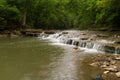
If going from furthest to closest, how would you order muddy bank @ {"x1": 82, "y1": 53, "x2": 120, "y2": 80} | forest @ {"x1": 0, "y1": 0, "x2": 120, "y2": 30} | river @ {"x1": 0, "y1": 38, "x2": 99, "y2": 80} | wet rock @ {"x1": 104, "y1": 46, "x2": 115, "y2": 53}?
forest @ {"x1": 0, "y1": 0, "x2": 120, "y2": 30}, wet rock @ {"x1": 104, "y1": 46, "x2": 115, "y2": 53}, river @ {"x1": 0, "y1": 38, "x2": 99, "y2": 80}, muddy bank @ {"x1": 82, "y1": 53, "x2": 120, "y2": 80}

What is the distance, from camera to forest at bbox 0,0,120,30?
102 feet

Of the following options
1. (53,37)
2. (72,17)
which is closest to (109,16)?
(53,37)

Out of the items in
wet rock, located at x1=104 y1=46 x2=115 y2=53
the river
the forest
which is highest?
the forest

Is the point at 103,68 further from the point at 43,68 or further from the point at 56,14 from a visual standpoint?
the point at 56,14

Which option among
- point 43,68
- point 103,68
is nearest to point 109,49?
point 103,68

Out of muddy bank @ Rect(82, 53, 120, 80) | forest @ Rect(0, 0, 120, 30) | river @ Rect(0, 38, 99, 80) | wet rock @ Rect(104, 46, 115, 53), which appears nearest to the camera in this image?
muddy bank @ Rect(82, 53, 120, 80)

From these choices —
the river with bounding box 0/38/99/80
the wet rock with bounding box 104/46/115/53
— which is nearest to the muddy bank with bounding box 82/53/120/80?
the river with bounding box 0/38/99/80

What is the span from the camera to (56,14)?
48.0 m

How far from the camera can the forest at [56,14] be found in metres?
31.1

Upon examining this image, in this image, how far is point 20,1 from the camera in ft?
119

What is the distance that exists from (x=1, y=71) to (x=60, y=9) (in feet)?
128

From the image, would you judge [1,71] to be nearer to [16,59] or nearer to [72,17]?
[16,59]

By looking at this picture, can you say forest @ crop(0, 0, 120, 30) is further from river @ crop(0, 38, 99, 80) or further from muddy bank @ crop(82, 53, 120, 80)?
river @ crop(0, 38, 99, 80)

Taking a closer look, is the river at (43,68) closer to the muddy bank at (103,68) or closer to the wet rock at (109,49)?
the muddy bank at (103,68)
